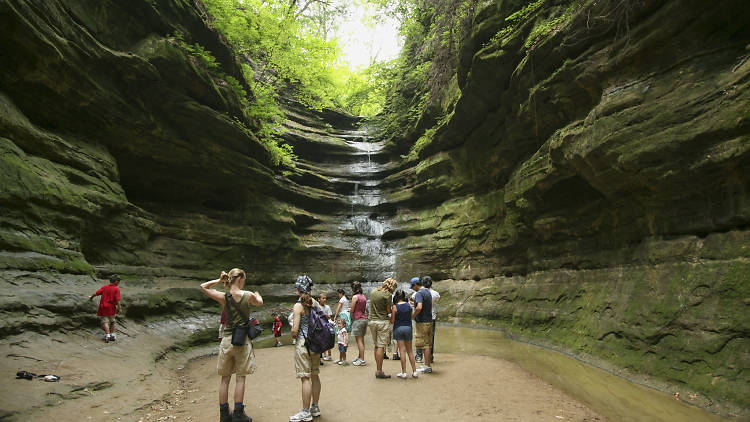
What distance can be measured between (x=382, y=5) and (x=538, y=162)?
581 inches

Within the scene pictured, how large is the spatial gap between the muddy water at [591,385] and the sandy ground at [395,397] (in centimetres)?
38

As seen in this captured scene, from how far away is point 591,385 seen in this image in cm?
646

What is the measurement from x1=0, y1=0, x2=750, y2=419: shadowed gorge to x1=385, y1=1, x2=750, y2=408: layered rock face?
1.8 inches

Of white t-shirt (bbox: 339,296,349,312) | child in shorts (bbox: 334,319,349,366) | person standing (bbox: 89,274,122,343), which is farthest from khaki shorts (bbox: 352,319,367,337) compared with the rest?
person standing (bbox: 89,274,122,343)

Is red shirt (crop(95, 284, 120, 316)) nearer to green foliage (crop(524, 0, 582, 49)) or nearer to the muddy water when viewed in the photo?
the muddy water

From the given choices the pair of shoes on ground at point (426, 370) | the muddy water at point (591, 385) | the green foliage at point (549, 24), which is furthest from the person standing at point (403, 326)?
the green foliage at point (549, 24)

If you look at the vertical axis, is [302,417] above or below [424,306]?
below

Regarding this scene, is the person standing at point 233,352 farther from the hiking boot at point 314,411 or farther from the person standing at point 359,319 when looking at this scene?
the person standing at point 359,319

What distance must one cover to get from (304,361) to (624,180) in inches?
309

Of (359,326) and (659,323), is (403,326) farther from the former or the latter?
(659,323)

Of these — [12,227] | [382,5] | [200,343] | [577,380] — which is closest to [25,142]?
[12,227]

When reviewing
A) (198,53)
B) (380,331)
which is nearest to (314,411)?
(380,331)

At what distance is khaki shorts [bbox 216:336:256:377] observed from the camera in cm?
464

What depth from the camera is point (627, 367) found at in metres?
6.87
